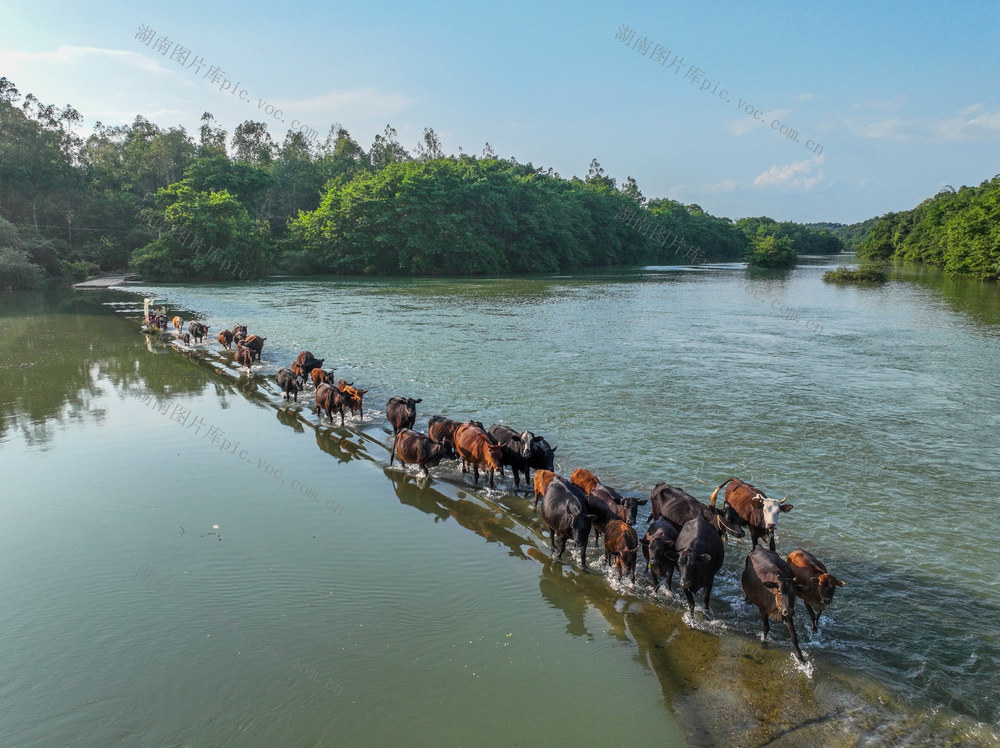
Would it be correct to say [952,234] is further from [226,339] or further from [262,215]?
[262,215]

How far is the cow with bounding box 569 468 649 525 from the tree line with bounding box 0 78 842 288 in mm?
46800

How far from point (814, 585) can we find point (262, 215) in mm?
84750

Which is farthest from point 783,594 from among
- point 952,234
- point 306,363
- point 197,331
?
point 952,234

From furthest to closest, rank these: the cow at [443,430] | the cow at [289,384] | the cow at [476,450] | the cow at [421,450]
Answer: the cow at [289,384]
the cow at [443,430]
the cow at [421,450]
the cow at [476,450]

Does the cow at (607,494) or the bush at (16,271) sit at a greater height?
the bush at (16,271)

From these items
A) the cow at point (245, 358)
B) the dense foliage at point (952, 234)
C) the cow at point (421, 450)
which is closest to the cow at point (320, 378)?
the cow at point (245, 358)

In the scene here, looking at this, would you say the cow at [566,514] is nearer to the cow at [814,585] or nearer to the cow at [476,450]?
the cow at [476,450]

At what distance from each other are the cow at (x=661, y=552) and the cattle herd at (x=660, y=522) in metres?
0.01

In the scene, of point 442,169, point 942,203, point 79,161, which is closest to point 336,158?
point 442,169

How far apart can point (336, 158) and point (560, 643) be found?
335 feet

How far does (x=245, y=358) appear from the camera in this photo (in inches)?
707

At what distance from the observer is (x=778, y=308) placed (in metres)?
35.6

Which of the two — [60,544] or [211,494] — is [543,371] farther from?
[60,544]

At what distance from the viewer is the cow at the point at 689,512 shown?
7332 millimetres
